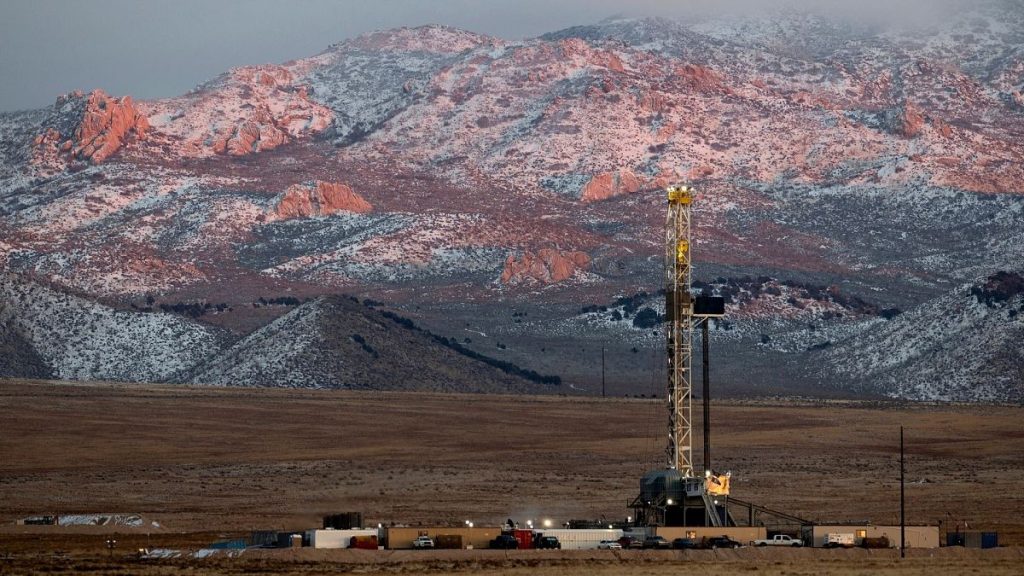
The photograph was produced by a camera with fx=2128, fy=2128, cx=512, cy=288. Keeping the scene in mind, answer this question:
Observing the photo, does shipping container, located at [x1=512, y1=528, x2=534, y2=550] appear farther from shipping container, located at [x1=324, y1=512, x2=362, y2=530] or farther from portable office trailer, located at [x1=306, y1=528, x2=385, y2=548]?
→ shipping container, located at [x1=324, y1=512, x2=362, y2=530]

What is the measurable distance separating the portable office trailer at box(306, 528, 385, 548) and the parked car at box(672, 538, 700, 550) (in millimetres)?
11151

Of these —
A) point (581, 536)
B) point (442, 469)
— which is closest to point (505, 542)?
point (581, 536)

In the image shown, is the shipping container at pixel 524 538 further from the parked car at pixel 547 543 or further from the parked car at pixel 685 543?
the parked car at pixel 685 543

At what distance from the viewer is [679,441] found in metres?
79.6

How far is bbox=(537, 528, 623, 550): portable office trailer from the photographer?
7625cm

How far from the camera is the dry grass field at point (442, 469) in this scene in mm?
72375

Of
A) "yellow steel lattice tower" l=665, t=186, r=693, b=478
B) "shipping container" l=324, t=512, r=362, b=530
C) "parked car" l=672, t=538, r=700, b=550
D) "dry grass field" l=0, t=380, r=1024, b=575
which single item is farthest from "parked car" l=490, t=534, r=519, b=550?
"yellow steel lattice tower" l=665, t=186, r=693, b=478

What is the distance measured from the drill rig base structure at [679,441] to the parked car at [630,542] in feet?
7.21

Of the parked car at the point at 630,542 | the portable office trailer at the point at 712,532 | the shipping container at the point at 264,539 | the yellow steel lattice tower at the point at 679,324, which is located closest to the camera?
the parked car at the point at 630,542

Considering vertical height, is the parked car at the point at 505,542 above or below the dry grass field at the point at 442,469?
below

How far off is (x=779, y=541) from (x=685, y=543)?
366 centimetres

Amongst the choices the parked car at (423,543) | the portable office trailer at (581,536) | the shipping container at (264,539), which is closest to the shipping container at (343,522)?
the shipping container at (264,539)

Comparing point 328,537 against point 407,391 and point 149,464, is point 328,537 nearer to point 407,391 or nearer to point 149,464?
point 149,464

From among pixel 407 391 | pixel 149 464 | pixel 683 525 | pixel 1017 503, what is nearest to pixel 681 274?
pixel 683 525
